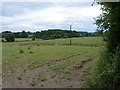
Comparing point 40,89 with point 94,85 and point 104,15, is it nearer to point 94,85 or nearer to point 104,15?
point 94,85

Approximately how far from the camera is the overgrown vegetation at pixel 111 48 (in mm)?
4348

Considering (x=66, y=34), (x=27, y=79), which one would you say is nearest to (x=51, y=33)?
(x=66, y=34)

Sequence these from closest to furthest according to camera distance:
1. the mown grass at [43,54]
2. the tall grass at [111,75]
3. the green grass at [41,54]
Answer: the tall grass at [111,75]
the mown grass at [43,54]
the green grass at [41,54]

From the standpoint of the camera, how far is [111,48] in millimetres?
5969

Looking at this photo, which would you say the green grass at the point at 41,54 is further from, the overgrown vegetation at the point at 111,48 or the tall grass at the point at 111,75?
the tall grass at the point at 111,75

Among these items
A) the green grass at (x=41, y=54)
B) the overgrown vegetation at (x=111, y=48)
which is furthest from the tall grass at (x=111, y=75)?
the green grass at (x=41, y=54)

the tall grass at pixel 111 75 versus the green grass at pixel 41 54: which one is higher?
the tall grass at pixel 111 75

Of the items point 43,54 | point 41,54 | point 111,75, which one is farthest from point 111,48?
point 41,54

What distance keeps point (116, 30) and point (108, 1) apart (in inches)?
42.1

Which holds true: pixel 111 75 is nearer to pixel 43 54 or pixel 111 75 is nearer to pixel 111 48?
pixel 111 48

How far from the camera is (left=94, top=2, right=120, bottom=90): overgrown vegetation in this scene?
4.35 meters

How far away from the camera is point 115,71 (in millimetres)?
4117

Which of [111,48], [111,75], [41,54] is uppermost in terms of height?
[111,48]

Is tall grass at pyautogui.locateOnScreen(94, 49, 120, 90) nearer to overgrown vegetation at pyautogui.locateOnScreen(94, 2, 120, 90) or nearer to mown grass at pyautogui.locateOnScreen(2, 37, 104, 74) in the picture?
overgrown vegetation at pyautogui.locateOnScreen(94, 2, 120, 90)
